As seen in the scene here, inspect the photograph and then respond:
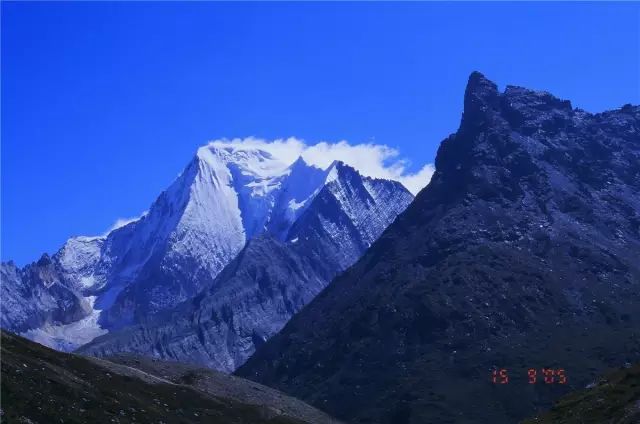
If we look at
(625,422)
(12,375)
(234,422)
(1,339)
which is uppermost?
(1,339)

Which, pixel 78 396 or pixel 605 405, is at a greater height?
pixel 78 396

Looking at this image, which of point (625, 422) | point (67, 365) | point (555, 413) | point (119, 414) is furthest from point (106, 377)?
point (625, 422)

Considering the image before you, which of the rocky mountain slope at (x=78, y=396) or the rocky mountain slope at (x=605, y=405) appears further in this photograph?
the rocky mountain slope at (x=78, y=396)

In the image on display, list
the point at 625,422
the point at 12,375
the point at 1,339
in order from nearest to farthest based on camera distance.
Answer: the point at 625,422 → the point at 12,375 → the point at 1,339

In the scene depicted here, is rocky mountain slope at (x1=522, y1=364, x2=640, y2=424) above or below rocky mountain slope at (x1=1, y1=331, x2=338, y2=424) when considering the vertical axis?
below

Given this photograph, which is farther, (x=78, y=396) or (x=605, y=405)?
(x=78, y=396)

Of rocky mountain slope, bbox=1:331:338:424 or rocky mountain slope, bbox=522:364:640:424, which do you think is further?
rocky mountain slope, bbox=1:331:338:424

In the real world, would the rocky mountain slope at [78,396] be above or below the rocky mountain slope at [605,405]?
above

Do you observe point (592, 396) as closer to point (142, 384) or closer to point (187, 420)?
point (187, 420)

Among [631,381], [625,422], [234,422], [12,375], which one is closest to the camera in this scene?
[625,422]

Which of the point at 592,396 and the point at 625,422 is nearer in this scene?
the point at 625,422

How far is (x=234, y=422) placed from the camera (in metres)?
189

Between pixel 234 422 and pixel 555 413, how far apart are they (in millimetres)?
102446

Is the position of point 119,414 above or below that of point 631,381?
above
